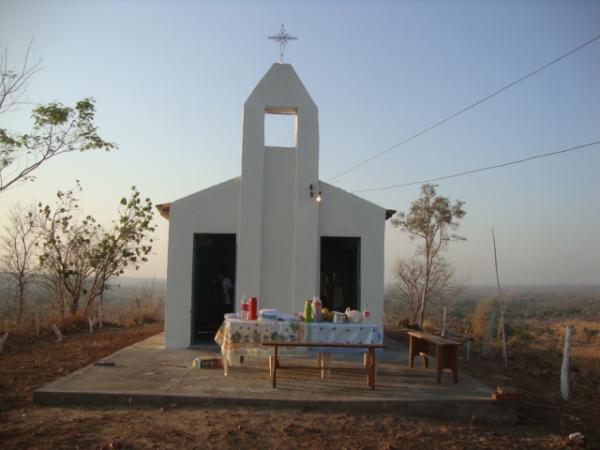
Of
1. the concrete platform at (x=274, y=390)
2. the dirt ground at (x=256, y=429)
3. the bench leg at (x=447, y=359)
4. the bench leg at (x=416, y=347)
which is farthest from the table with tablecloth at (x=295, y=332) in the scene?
the bench leg at (x=416, y=347)

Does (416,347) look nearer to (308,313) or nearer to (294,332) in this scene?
(308,313)

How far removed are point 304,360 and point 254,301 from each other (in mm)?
2245

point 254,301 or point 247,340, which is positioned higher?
point 254,301

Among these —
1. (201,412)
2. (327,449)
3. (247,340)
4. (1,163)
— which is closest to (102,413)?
(201,412)

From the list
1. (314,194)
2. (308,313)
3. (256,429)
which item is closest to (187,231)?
(314,194)

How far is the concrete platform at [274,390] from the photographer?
6.51 m

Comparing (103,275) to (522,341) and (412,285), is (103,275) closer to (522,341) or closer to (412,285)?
(412,285)

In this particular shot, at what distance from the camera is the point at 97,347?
1120cm

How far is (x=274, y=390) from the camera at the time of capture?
6977 mm

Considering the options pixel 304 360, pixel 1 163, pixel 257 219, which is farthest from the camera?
pixel 1 163

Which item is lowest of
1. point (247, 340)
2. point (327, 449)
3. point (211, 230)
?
point (327, 449)

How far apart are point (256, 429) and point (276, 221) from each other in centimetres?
512

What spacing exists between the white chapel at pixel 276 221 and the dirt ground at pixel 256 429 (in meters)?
3.74

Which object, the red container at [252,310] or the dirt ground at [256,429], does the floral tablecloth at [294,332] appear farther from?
the dirt ground at [256,429]
